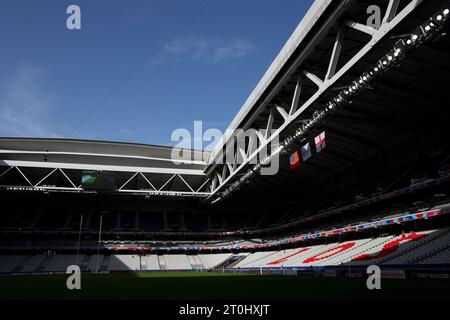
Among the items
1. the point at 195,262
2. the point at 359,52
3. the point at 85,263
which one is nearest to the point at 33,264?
the point at 85,263

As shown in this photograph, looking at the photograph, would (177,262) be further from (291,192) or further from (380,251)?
(380,251)

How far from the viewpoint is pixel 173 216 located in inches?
2547

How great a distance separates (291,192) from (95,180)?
30.4 meters

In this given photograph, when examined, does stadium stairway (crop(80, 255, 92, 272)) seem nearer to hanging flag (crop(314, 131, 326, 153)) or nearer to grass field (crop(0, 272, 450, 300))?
grass field (crop(0, 272, 450, 300))

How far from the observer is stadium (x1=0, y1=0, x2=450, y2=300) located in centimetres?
1820

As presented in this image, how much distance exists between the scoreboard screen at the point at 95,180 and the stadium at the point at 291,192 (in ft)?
0.57

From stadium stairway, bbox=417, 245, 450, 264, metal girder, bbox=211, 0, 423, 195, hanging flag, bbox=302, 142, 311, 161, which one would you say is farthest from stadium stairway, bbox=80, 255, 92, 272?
stadium stairway, bbox=417, 245, 450, 264

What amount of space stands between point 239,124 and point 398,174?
1830cm

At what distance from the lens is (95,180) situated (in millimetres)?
45312

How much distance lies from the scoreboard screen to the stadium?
0.18 metres

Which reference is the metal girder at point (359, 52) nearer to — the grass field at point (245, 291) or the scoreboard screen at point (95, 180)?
the grass field at point (245, 291)

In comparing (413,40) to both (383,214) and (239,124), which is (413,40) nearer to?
(239,124)

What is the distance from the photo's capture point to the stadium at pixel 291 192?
18.2m
